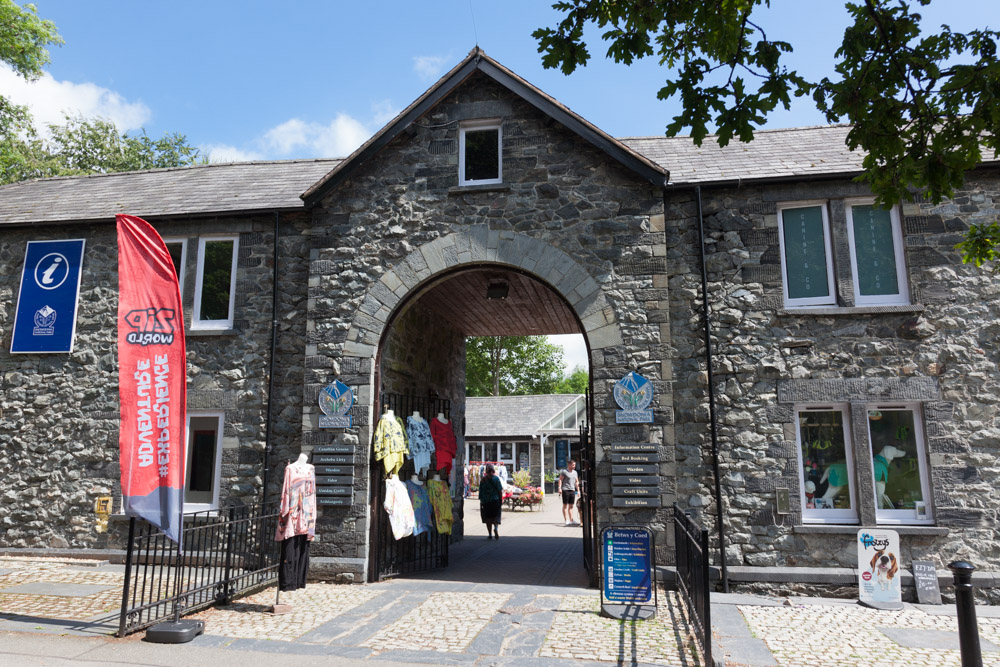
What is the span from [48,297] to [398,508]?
7.09 m

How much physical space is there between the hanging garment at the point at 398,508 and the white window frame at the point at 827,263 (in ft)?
19.9

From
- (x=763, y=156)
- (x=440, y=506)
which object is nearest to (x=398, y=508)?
(x=440, y=506)

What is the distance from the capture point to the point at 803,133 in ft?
37.7

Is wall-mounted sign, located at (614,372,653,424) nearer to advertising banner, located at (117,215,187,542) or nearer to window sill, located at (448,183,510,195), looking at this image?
window sill, located at (448,183,510,195)

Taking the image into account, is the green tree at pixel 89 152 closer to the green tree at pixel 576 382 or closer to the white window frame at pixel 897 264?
the white window frame at pixel 897 264

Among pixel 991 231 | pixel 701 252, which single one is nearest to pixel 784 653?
pixel 991 231

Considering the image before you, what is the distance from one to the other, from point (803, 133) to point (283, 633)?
436 inches

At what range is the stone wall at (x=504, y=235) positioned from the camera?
9.07 meters

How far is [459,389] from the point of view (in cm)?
1492

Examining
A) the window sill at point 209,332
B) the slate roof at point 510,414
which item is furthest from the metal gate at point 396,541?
the slate roof at point 510,414

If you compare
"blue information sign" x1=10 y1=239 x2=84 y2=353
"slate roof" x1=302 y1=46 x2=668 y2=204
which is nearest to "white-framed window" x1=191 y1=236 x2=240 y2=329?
"slate roof" x1=302 y1=46 x2=668 y2=204

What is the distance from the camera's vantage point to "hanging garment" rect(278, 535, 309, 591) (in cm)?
763

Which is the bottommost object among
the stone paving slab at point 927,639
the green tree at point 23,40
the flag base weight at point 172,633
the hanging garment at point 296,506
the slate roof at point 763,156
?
the stone paving slab at point 927,639

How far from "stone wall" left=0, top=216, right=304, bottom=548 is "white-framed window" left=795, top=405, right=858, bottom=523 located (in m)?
7.27
